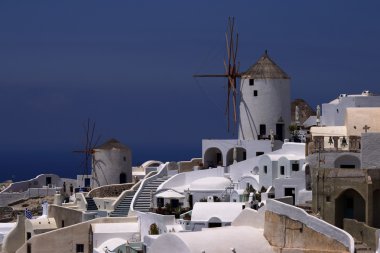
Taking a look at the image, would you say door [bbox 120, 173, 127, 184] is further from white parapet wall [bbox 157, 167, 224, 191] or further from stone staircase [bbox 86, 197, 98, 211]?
white parapet wall [bbox 157, 167, 224, 191]

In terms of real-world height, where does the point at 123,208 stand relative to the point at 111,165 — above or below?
below

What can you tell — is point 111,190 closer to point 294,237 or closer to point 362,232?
point 294,237

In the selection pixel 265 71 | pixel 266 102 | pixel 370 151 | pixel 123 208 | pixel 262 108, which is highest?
pixel 265 71

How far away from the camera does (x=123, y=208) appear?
4716 cm

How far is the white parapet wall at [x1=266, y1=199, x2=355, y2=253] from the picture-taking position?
29562 mm

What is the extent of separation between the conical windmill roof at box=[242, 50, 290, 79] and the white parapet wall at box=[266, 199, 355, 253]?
15.6 m

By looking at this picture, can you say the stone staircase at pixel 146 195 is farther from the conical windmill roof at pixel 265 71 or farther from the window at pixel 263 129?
the conical windmill roof at pixel 265 71

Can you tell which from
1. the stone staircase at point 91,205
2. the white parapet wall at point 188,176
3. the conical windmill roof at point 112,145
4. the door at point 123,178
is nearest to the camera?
the white parapet wall at point 188,176

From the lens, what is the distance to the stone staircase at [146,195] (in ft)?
151

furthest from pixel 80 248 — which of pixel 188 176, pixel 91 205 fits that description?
pixel 188 176

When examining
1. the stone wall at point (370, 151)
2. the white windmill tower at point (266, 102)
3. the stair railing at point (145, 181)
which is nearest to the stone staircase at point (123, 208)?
the stair railing at point (145, 181)

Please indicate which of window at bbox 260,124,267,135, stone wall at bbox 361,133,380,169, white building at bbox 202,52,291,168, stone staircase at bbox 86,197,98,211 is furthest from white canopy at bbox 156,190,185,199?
stone wall at bbox 361,133,380,169

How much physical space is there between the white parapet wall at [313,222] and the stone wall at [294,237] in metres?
0.10

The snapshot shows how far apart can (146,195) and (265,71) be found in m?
7.77
